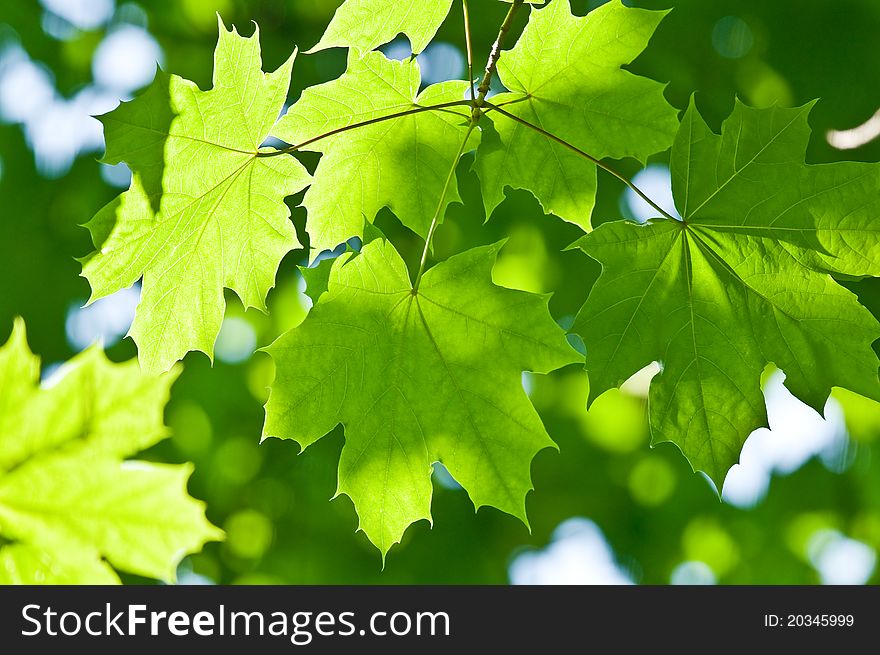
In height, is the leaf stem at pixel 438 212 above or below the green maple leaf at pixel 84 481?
above

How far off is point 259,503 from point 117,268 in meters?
2.12

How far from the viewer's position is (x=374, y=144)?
40.5 inches

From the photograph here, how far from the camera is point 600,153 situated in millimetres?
1006

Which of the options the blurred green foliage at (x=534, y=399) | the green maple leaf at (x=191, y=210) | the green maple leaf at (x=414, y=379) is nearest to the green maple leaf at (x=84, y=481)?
the green maple leaf at (x=191, y=210)

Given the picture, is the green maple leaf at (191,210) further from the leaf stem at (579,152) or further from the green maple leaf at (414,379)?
the leaf stem at (579,152)

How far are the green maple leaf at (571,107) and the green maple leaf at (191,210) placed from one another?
0.91ft

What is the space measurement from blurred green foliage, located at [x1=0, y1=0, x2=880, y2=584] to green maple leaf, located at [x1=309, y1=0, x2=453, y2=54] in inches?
70.5

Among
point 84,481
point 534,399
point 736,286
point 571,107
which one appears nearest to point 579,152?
point 571,107

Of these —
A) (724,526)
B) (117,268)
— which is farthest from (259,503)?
(117,268)

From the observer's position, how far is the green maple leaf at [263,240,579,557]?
903mm

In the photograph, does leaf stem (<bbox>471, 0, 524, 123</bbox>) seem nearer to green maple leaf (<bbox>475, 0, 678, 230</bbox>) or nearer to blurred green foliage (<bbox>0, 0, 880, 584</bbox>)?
green maple leaf (<bbox>475, 0, 678, 230</bbox>)

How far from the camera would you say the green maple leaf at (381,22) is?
863mm

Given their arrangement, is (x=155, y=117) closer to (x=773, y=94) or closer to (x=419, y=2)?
(x=419, y=2)

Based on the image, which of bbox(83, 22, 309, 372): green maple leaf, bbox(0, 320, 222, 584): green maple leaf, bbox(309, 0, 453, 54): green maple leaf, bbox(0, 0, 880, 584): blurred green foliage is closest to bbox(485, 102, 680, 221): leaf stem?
bbox(309, 0, 453, 54): green maple leaf
